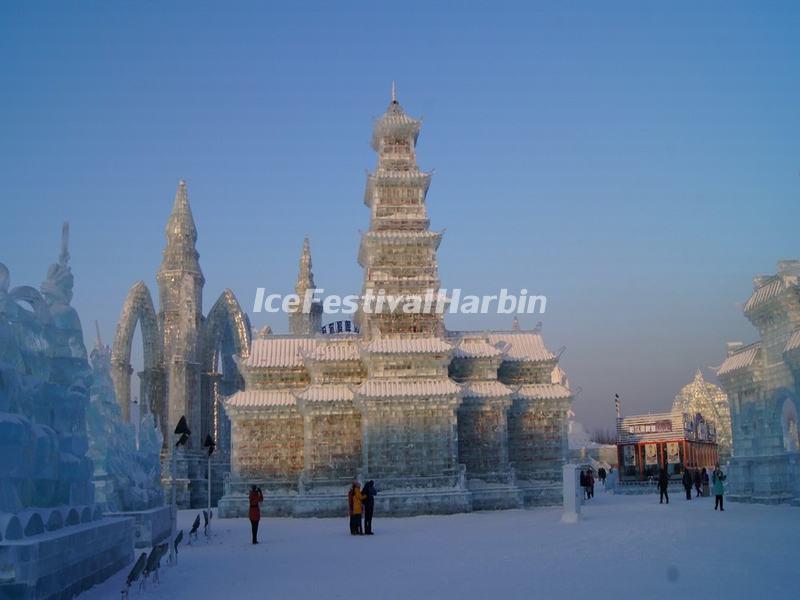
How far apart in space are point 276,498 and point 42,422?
76.6 ft

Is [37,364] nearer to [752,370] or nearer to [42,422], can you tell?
[42,422]

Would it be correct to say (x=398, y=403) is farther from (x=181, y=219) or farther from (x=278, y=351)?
(x=181, y=219)

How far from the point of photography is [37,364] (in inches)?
560

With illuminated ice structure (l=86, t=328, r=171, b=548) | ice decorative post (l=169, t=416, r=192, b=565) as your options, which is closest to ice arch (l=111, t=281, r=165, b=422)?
ice decorative post (l=169, t=416, r=192, b=565)

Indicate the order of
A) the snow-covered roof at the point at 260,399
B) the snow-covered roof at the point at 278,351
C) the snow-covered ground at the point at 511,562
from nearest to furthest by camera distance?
the snow-covered ground at the point at 511,562 < the snow-covered roof at the point at 260,399 < the snow-covered roof at the point at 278,351

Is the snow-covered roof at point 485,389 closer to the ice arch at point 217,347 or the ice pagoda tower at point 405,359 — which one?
the ice pagoda tower at point 405,359

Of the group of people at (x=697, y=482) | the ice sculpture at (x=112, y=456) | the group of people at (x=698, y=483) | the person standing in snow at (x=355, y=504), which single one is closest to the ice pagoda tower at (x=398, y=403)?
the group of people at (x=698, y=483)

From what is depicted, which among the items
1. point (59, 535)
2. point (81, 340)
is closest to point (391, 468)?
point (81, 340)

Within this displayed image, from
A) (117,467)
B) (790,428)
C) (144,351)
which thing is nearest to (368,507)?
(117,467)

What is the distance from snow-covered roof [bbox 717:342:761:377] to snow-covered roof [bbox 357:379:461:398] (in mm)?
10682

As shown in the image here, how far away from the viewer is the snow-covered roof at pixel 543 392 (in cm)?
3834

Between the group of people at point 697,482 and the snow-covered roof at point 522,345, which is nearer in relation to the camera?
the group of people at point 697,482

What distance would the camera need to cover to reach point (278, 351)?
39.1 meters

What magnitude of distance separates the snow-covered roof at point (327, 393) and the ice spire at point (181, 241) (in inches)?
711
